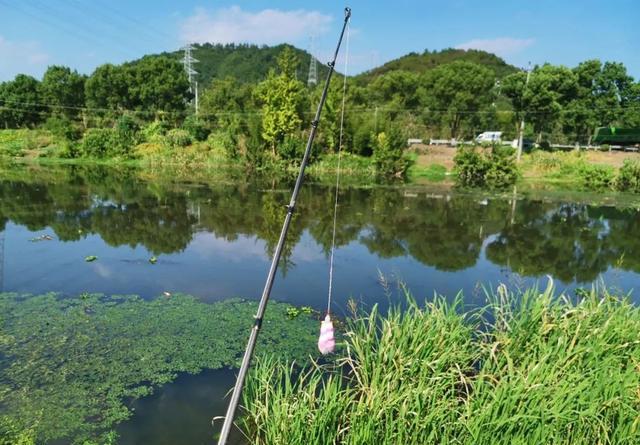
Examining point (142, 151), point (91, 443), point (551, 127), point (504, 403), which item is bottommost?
point (91, 443)

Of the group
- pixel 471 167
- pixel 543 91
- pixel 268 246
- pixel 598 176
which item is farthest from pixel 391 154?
pixel 268 246

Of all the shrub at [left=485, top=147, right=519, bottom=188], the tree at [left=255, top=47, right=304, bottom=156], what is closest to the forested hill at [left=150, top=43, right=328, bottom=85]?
the tree at [left=255, top=47, right=304, bottom=156]

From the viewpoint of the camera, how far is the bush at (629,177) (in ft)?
95.5

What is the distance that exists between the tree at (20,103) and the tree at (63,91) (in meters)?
1.13

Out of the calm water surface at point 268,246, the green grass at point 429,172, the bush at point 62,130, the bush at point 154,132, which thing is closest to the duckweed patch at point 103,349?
the calm water surface at point 268,246

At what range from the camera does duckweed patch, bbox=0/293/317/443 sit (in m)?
5.35

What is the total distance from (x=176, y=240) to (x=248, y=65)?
81.2m

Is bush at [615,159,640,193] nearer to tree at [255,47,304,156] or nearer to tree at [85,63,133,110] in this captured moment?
tree at [255,47,304,156]

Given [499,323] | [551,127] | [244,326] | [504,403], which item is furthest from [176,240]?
[551,127]

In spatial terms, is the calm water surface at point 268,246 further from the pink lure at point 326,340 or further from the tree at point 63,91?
the tree at point 63,91

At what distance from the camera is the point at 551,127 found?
41781 mm

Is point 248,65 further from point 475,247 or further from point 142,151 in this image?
point 475,247

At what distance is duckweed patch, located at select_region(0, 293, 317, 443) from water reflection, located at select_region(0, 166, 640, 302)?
106 centimetres

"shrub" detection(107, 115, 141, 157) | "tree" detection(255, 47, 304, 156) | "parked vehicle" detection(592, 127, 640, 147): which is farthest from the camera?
"shrub" detection(107, 115, 141, 157)
